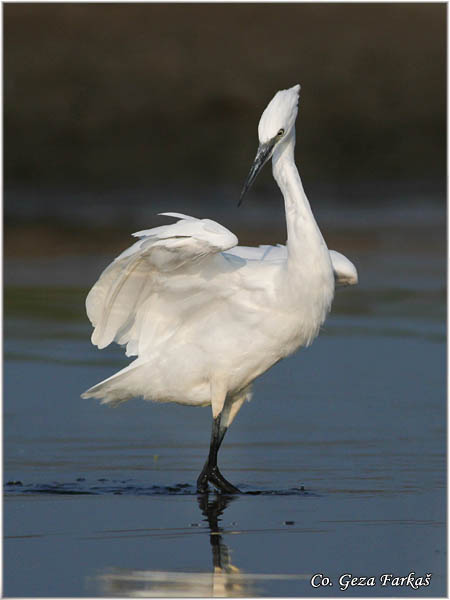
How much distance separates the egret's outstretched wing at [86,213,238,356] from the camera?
6.43m

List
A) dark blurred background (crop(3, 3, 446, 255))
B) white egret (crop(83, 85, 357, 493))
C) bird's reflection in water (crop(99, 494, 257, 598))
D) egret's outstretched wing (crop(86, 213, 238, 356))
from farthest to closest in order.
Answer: dark blurred background (crop(3, 3, 446, 255)) → white egret (crop(83, 85, 357, 493)) → egret's outstretched wing (crop(86, 213, 238, 356)) → bird's reflection in water (crop(99, 494, 257, 598))

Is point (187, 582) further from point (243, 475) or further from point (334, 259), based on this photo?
point (334, 259)

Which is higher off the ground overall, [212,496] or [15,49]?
[15,49]

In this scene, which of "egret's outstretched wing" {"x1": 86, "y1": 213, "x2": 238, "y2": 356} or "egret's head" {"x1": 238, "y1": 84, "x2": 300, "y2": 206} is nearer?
"egret's outstretched wing" {"x1": 86, "y1": 213, "x2": 238, "y2": 356}

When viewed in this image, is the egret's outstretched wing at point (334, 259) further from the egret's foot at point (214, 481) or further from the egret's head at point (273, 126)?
the egret's foot at point (214, 481)

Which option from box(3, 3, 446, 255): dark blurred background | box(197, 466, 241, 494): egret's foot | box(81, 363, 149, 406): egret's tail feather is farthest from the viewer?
box(3, 3, 446, 255): dark blurred background

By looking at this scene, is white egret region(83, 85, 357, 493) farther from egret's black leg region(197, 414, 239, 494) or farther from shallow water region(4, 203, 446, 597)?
shallow water region(4, 203, 446, 597)

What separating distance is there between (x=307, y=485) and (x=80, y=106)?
53.1ft

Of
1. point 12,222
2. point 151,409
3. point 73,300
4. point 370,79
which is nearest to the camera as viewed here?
point 151,409

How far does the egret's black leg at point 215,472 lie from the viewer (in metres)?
7.09

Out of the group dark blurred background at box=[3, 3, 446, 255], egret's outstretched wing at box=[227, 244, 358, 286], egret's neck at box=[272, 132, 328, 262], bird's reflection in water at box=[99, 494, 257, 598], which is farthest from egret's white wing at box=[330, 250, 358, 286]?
dark blurred background at box=[3, 3, 446, 255]

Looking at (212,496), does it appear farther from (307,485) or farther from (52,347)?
(52,347)

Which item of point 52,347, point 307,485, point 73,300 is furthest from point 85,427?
point 73,300

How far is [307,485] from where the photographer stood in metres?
7.07
